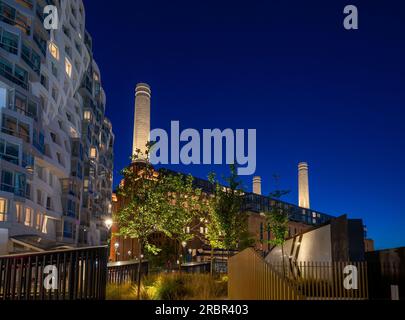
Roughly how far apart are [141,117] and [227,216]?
8964cm

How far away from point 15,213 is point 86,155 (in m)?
27.8

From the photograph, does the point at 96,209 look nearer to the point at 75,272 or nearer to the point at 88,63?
the point at 88,63

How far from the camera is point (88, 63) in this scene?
6900cm

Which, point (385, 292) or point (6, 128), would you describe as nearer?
point (385, 292)

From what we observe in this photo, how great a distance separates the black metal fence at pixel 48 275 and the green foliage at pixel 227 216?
77.7ft

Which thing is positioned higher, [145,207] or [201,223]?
[201,223]

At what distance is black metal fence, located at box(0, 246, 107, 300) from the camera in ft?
41.4

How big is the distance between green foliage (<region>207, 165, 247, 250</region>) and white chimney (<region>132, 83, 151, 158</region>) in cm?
8194

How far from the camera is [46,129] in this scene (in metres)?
52.7

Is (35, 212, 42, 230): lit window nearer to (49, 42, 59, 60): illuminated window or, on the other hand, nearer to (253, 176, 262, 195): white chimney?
(49, 42, 59, 60): illuminated window

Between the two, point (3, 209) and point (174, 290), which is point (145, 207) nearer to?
point (174, 290)

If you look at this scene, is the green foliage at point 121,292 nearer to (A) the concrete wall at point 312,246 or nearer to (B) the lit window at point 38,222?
(A) the concrete wall at point 312,246

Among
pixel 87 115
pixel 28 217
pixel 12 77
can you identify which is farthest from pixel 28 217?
pixel 87 115
